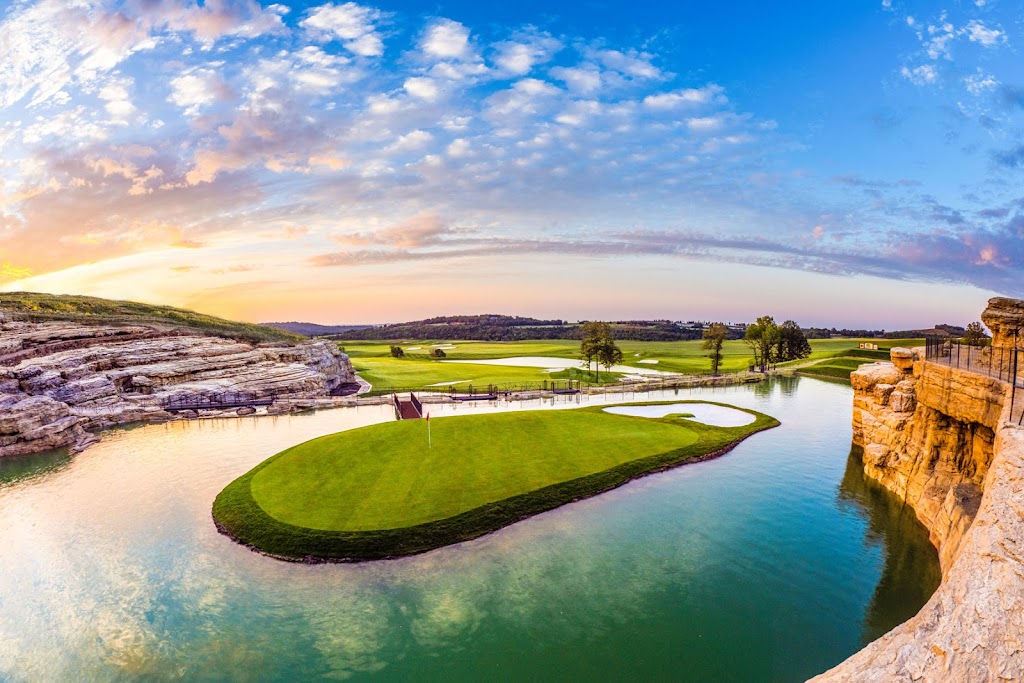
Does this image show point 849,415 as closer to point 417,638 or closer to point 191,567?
point 417,638

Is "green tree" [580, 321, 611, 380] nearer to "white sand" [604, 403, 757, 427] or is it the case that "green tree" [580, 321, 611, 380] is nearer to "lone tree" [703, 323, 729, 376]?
"lone tree" [703, 323, 729, 376]

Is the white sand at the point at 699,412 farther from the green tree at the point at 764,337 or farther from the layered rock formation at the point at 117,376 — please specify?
the green tree at the point at 764,337

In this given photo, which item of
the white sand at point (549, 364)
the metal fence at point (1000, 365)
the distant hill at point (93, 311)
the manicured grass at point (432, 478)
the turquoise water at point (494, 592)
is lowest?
the turquoise water at point (494, 592)

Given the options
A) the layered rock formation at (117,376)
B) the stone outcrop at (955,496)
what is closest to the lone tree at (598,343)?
the layered rock formation at (117,376)

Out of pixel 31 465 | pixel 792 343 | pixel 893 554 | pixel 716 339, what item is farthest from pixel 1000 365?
pixel 792 343

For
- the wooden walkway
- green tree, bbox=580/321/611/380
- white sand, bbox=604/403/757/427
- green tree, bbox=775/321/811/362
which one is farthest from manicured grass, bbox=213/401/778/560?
green tree, bbox=775/321/811/362

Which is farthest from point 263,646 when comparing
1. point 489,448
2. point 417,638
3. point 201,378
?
point 201,378
